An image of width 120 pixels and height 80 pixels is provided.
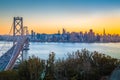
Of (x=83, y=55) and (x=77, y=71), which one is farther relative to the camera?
(x=83, y=55)

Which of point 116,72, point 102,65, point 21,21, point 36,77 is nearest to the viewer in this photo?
point 116,72

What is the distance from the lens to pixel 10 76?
7465mm

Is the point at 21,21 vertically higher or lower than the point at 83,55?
higher

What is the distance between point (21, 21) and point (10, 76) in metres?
22.8

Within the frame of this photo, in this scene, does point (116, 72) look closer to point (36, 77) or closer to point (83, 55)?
point (36, 77)

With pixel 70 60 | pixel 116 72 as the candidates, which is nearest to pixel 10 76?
pixel 70 60

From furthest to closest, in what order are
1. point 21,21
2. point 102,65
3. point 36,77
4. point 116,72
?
1. point 21,21
2. point 102,65
3. point 36,77
4. point 116,72

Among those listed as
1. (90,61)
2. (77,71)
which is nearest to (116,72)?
(77,71)

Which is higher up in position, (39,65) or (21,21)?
(21,21)

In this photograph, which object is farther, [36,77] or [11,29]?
[11,29]

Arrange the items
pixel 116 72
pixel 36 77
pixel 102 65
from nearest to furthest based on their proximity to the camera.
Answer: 1. pixel 116 72
2. pixel 36 77
3. pixel 102 65

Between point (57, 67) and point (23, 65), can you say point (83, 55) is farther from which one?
point (23, 65)

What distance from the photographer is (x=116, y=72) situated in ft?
18.8

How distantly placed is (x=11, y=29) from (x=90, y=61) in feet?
74.5
